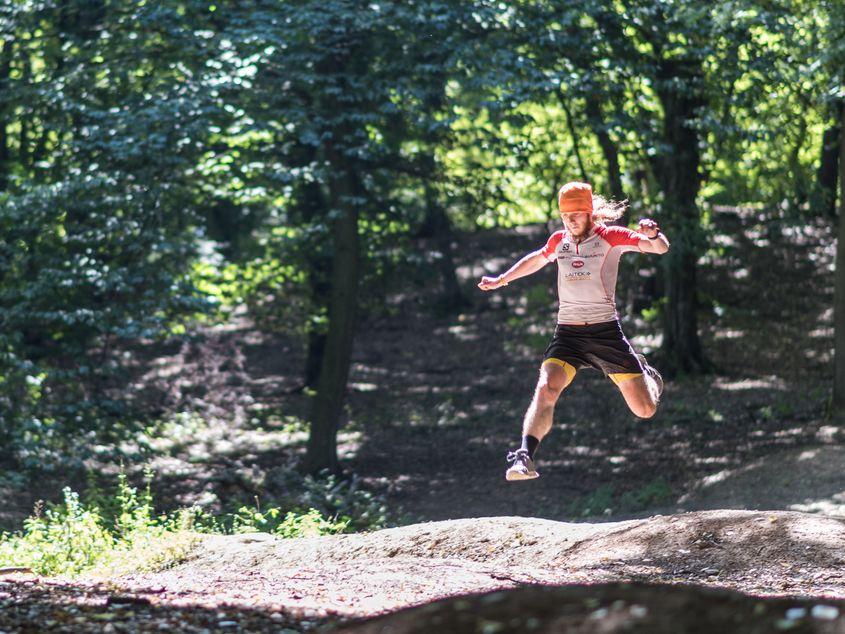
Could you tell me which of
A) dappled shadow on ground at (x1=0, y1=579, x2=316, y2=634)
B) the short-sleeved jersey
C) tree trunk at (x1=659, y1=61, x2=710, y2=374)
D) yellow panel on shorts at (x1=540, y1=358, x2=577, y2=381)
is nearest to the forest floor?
tree trunk at (x1=659, y1=61, x2=710, y2=374)

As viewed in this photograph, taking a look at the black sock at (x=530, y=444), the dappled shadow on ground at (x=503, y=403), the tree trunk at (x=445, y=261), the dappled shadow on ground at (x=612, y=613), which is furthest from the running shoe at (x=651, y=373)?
the tree trunk at (x=445, y=261)

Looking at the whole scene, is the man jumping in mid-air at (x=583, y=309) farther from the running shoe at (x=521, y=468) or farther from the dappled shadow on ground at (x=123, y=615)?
the dappled shadow on ground at (x=123, y=615)

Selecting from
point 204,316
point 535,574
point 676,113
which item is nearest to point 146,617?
point 535,574

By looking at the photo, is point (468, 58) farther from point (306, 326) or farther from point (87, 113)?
point (306, 326)

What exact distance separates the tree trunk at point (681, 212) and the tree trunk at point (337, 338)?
5154 millimetres

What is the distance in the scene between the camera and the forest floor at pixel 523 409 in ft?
51.2

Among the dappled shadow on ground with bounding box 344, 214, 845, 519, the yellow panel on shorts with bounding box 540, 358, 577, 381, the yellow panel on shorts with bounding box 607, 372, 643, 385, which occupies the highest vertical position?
the yellow panel on shorts with bounding box 540, 358, 577, 381

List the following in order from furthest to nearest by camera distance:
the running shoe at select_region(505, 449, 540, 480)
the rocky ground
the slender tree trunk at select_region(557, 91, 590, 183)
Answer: the slender tree trunk at select_region(557, 91, 590, 183) → the running shoe at select_region(505, 449, 540, 480) → the rocky ground

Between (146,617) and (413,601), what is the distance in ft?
4.68

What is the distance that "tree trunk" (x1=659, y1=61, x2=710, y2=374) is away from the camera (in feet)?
59.1

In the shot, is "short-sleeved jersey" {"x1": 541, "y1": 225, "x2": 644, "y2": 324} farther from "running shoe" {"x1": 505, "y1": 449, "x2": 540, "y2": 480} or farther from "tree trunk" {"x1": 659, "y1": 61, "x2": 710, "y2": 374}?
"tree trunk" {"x1": 659, "y1": 61, "x2": 710, "y2": 374}

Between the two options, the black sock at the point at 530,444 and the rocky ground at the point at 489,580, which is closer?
the rocky ground at the point at 489,580

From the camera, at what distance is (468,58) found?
1566 cm

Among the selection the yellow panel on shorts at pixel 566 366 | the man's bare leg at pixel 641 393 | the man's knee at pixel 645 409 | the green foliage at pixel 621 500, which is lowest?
the green foliage at pixel 621 500
